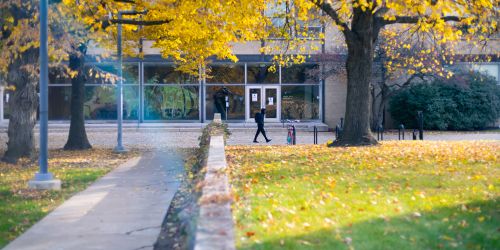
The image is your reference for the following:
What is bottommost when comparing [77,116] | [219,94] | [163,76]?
[77,116]

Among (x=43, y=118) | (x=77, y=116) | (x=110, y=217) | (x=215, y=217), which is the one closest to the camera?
(x=215, y=217)

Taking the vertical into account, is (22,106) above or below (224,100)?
below

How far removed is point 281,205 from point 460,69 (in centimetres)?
3050

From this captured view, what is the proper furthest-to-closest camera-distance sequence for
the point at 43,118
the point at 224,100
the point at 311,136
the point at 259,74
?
the point at 224,100
the point at 259,74
the point at 311,136
the point at 43,118

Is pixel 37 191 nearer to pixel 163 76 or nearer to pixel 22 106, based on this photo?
pixel 22 106

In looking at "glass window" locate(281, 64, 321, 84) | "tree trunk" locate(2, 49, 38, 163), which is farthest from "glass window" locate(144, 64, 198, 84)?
"tree trunk" locate(2, 49, 38, 163)

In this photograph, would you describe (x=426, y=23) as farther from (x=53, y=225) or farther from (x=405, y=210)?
(x=53, y=225)

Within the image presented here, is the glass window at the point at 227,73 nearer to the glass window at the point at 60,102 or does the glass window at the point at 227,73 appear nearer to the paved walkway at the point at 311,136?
the paved walkway at the point at 311,136

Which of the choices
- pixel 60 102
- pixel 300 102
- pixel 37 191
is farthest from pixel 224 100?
pixel 37 191

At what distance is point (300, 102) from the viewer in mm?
40000

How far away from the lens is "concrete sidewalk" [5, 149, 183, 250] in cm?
806

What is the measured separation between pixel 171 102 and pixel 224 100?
3.13 m

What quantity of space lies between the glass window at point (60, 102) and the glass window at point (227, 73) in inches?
328

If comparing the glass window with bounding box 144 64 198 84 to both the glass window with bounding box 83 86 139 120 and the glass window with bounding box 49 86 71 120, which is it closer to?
the glass window with bounding box 83 86 139 120
